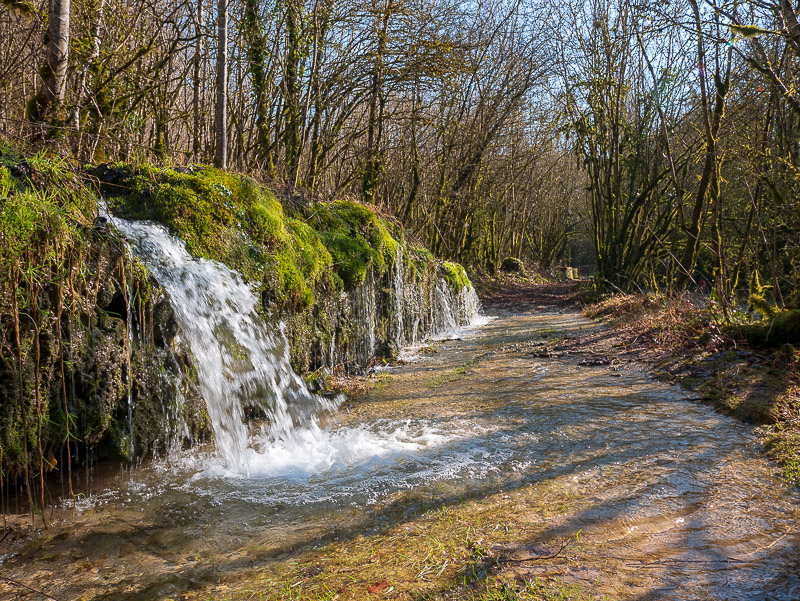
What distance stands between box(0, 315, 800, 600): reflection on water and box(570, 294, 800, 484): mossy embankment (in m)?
0.22

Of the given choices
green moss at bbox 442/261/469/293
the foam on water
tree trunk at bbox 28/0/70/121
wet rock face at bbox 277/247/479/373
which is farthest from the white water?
green moss at bbox 442/261/469/293

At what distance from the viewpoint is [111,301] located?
339cm

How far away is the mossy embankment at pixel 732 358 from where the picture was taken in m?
3.79

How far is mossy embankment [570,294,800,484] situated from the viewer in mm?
3791

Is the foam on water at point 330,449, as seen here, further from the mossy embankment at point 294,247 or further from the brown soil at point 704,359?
the brown soil at point 704,359

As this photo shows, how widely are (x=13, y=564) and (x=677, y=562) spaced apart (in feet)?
10.0

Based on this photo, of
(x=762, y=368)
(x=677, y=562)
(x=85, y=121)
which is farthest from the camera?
(x=85, y=121)

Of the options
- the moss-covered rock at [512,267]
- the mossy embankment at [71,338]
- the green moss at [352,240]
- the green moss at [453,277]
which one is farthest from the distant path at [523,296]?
the mossy embankment at [71,338]

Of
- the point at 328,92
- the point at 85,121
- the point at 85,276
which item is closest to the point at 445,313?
the point at 328,92

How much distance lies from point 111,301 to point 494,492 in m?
2.97

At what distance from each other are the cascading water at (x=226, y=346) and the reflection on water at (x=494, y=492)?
0.28m

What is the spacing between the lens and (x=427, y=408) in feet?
15.7

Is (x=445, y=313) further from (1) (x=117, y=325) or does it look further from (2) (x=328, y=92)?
(1) (x=117, y=325)

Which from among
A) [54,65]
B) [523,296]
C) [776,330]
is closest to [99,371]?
[54,65]
